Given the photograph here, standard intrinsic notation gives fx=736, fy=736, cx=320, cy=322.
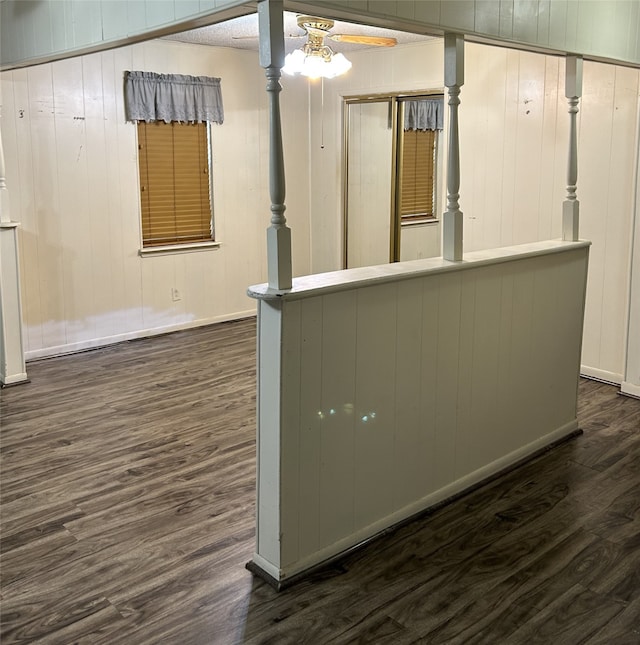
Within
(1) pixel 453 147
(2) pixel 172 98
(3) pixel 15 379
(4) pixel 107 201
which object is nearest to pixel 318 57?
(1) pixel 453 147

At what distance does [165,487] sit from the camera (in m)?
3.48

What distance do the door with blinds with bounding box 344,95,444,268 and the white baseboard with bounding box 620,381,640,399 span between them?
245 cm

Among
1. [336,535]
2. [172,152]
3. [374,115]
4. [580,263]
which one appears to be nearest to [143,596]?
[336,535]

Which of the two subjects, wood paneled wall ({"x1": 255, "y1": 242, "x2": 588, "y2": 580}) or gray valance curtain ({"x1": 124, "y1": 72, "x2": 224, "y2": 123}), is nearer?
wood paneled wall ({"x1": 255, "y1": 242, "x2": 588, "y2": 580})

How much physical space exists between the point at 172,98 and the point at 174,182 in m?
0.70

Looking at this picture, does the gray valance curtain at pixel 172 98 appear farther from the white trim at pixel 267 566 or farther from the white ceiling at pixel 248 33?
the white trim at pixel 267 566

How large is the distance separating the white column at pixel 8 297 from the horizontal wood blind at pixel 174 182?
1474mm

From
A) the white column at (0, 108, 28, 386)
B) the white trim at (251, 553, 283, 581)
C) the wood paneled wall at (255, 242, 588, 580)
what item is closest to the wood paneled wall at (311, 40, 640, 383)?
the wood paneled wall at (255, 242, 588, 580)

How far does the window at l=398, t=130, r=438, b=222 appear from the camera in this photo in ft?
21.7

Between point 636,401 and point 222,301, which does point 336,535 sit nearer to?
point 636,401

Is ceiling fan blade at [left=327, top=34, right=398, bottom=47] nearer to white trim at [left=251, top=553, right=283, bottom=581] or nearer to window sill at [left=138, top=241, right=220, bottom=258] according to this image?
window sill at [left=138, top=241, right=220, bottom=258]

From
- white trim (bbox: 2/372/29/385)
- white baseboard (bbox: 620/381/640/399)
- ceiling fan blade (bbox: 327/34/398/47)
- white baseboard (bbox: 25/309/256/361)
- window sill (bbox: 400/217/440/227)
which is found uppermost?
ceiling fan blade (bbox: 327/34/398/47)

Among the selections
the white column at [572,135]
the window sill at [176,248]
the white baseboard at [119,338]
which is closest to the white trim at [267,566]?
the white column at [572,135]

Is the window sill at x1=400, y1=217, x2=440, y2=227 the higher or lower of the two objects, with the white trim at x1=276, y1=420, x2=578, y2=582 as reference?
higher
